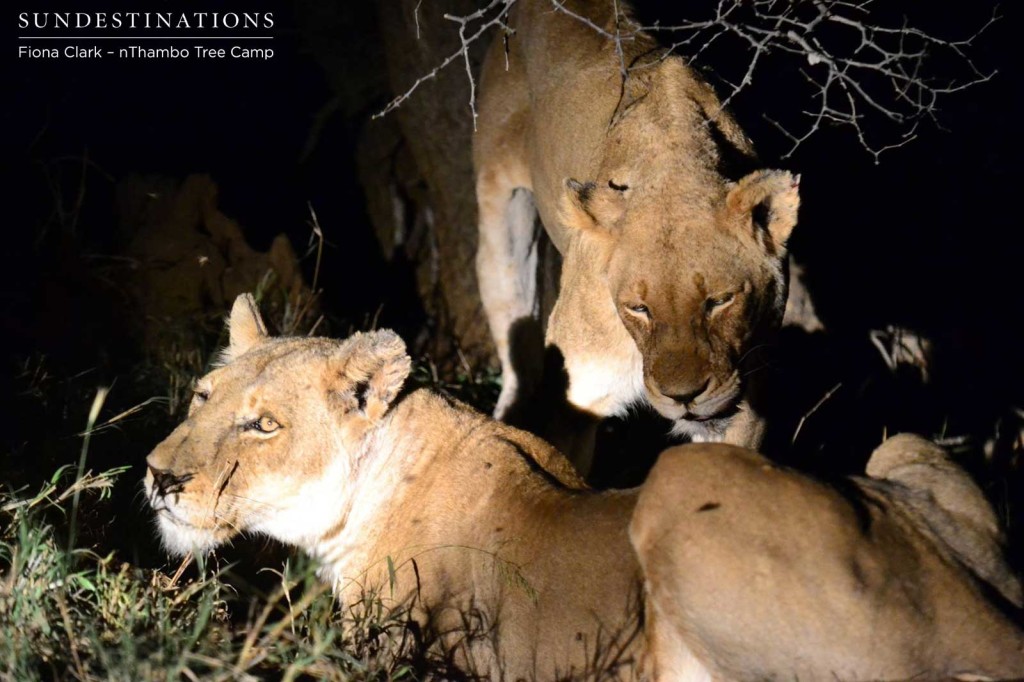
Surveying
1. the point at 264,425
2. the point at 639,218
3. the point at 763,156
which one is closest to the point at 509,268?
the point at 763,156

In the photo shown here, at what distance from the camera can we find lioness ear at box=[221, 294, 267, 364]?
3.87 meters

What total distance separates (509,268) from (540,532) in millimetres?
2682

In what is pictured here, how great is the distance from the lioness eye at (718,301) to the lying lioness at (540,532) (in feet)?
2.17

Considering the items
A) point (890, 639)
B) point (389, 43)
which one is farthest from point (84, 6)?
point (890, 639)

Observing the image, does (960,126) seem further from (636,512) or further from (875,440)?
(636,512)

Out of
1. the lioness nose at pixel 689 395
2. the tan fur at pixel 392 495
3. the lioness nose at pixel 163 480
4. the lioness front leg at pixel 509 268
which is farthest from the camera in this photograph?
the lioness front leg at pixel 509 268

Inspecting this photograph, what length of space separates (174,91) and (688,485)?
17.5 feet

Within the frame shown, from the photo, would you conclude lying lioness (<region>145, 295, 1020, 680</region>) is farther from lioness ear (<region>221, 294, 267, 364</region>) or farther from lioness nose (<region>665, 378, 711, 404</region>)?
lioness nose (<region>665, 378, 711, 404</region>)

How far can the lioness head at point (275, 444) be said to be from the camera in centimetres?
342

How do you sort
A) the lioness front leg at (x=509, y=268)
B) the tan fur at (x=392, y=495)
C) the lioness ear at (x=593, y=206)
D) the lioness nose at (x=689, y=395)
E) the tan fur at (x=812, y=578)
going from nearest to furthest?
1. the tan fur at (x=812, y=578)
2. the tan fur at (x=392, y=495)
3. the lioness nose at (x=689, y=395)
4. the lioness ear at (x=593, y=206)
5. the lioness front leg at (x=509, y=268)

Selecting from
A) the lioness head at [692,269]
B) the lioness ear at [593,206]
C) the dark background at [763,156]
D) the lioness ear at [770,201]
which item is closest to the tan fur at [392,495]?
the lioness head at [692,269]

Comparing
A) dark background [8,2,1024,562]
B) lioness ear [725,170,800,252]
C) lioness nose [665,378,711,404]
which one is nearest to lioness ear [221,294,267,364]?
dark background [8,2,1024,562]

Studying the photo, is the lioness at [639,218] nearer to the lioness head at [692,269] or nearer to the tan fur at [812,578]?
the lioness head at [692,269]

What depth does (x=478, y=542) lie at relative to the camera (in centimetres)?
334
